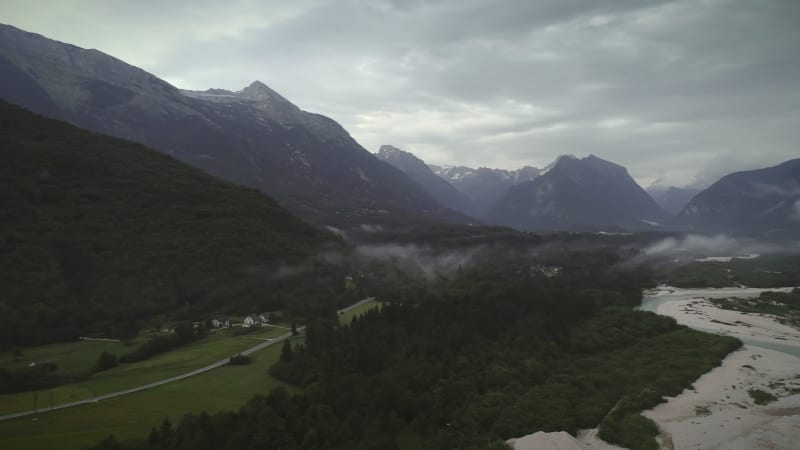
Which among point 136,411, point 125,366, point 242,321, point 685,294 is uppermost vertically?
point 242,321

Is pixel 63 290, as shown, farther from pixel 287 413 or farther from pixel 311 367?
pixel 287 413

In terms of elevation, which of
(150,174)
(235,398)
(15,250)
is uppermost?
(150,174)

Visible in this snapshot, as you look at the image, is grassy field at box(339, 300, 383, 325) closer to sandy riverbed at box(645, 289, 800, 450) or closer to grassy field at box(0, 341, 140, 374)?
grassy field at box(0, 341, 140, 374)

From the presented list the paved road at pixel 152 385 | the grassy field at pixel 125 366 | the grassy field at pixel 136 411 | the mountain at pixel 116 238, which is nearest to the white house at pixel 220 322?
the mountain at pixel 116 238

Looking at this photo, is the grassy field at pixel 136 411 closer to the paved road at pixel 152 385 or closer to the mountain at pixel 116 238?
the paved road at pixel 152 385

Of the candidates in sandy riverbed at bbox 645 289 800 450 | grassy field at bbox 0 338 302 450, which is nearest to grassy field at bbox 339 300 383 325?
grassy field at bbox 0 338 302 450

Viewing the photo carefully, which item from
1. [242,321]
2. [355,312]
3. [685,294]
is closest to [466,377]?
[355,312]

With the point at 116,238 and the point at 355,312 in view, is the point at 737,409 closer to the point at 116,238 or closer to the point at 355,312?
the point at 355,312

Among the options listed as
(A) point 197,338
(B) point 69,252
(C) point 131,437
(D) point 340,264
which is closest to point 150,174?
(B) point 69,252
